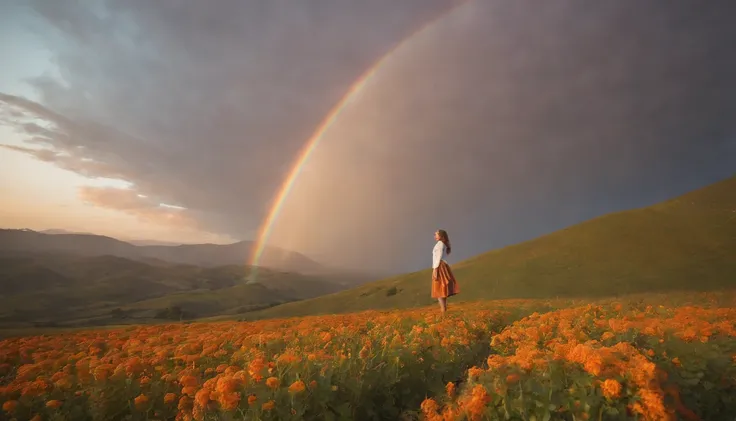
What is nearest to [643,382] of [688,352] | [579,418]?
[579,418]

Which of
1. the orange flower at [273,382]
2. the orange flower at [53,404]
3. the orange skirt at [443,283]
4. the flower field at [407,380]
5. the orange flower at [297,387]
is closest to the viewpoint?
the flower field at [407,380]

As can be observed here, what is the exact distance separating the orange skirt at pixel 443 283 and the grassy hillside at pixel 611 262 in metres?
25.4

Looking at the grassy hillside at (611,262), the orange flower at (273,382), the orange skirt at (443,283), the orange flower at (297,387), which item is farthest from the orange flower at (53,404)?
the grassy hillside at (611,262)

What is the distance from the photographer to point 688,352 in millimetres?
6668

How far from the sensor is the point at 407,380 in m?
8.13

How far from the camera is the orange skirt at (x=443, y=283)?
18859 millimetres

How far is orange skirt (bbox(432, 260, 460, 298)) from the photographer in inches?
742

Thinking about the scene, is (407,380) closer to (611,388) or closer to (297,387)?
(297,387)

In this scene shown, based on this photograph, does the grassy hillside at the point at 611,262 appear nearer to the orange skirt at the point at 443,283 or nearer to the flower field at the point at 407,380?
the orange skirt at the point at 443,283

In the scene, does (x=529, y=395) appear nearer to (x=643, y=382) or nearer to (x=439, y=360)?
(x=643, y=382)

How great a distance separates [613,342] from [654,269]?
43060 mm

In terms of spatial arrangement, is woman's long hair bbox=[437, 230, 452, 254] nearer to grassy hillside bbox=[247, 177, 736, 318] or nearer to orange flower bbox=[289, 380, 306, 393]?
orange flower bbox=[289, 380, 306, 393]

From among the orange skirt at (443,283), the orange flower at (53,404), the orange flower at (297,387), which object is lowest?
the orange flower at (53,404)

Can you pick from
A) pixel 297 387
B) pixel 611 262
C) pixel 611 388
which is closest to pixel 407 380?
pixel 297 387
